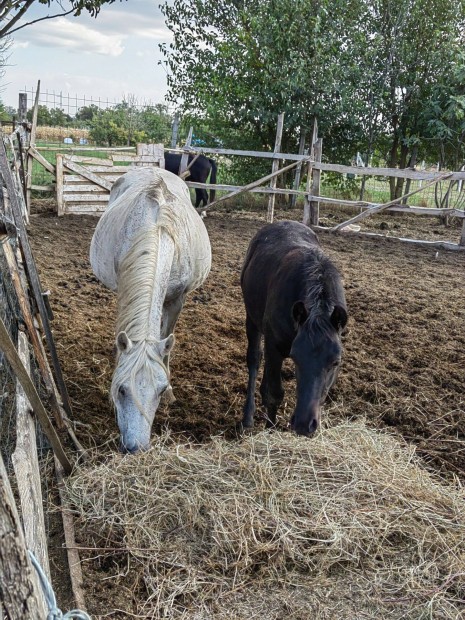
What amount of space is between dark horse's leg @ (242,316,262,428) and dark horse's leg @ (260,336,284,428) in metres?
0.23

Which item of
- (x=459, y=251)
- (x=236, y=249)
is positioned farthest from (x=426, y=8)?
(x=236, y=249)

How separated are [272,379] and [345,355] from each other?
152 cm

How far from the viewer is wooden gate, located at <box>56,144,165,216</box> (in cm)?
1109

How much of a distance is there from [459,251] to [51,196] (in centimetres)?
921

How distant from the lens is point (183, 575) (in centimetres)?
233

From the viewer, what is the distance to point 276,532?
246cm

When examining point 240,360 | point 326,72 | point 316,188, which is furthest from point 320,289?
point 326,72

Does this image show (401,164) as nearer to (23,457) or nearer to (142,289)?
(142,289)

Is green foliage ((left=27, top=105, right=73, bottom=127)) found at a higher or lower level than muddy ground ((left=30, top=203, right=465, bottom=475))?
higher

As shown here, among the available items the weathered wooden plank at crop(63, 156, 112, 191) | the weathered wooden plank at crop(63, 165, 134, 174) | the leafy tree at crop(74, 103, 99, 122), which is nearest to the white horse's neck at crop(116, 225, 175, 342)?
the weathered wooden plank at crop(63, 156, 112, 191)

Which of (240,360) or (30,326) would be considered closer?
(30,326)

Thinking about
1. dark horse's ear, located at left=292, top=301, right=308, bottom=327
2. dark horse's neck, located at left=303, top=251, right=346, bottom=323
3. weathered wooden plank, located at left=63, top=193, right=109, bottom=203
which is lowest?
dark horse's ear, located at left=292, top=301, right=308, bottom=327

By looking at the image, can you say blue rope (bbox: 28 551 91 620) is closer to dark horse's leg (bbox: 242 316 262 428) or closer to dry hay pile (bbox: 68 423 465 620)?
dry hay pile (bbox: 68 423 465 620)

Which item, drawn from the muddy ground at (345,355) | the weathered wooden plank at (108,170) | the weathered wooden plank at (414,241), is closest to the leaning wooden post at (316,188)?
the weathered wooden plank at (414,241)
